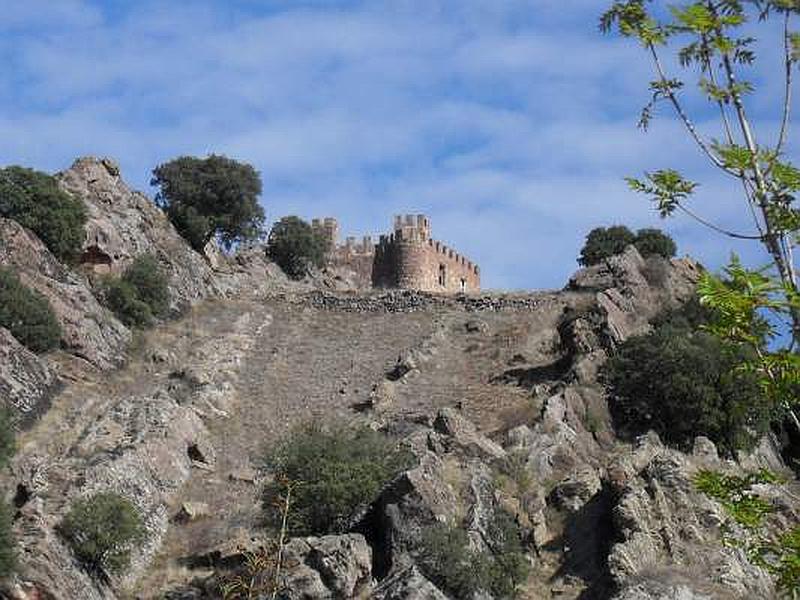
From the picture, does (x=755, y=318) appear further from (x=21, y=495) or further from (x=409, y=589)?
(x=21, y=495)

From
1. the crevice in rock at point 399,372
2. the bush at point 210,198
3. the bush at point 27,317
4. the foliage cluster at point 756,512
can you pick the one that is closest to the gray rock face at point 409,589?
the foliage cluster at point 756,512

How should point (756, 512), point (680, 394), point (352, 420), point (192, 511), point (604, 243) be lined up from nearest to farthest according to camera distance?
point (756, 512) < point (192, 511) < point (680, 394) < point (352, 420) < point (604, 243)

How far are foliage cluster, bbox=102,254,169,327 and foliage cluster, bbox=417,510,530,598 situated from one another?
2073cm

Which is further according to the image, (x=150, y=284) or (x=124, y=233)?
(x=124, y=233)

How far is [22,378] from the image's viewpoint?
Answer: 36250 mm

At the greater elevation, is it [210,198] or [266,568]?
[210,198]

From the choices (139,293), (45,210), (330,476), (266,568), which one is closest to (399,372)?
(139,293)

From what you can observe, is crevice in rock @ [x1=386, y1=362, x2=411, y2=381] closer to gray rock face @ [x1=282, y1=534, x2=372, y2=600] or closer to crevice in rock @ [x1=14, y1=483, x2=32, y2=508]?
crevice in rock @ [x1=14, y1=483, x2=32, y2=508]

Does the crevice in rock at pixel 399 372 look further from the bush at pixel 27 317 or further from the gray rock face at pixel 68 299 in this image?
the bush at pixel 27 317

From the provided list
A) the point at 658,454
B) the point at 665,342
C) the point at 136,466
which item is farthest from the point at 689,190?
the point at 665,342

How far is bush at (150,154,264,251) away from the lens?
191 feet

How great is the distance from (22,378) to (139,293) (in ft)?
37.4

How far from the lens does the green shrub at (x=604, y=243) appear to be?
5825cm

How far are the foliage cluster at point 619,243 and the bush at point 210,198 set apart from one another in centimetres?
1509
